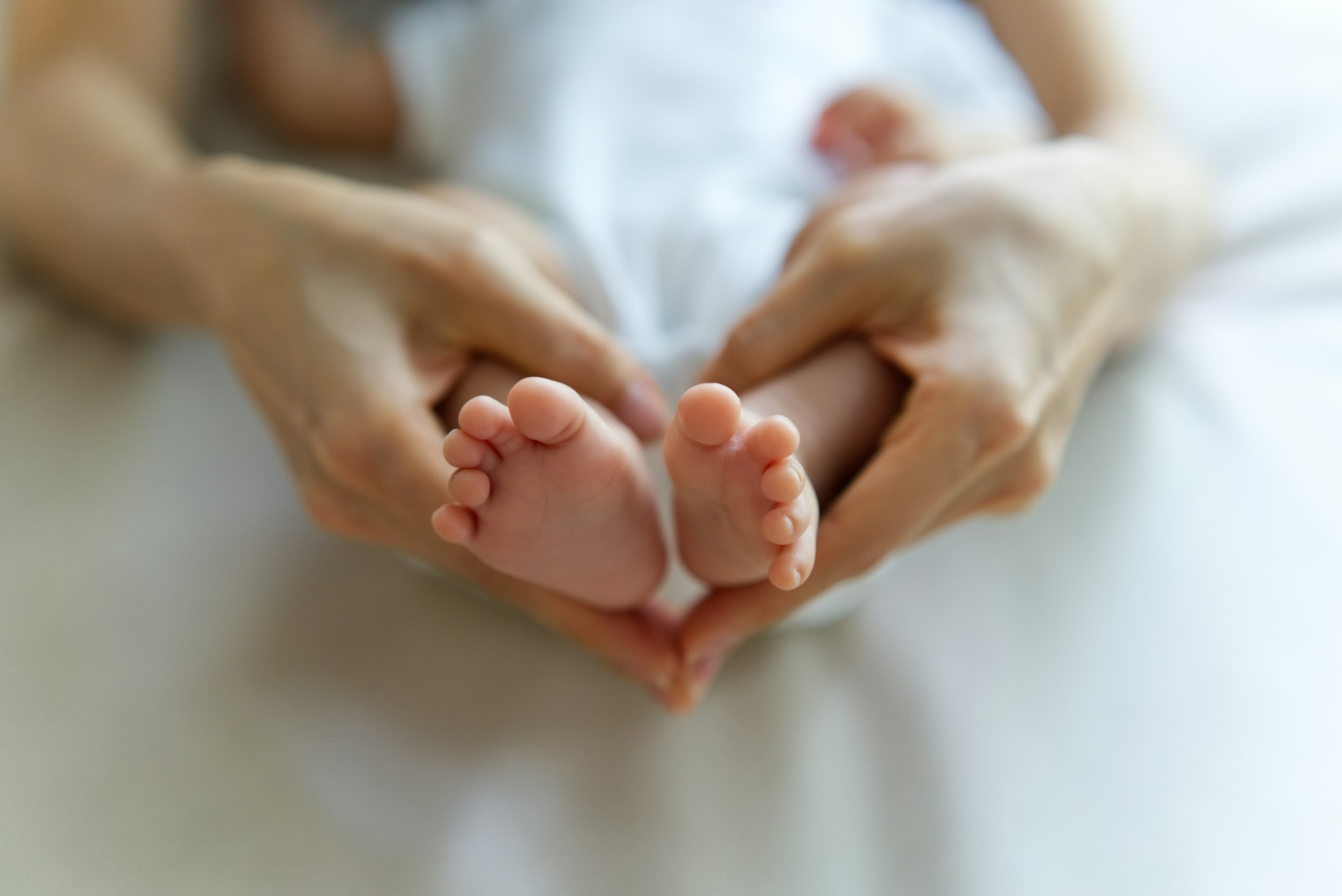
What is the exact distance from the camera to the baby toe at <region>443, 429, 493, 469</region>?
372mm

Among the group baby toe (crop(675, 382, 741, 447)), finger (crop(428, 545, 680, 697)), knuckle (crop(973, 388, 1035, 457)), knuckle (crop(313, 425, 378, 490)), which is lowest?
finger (crop(428, 545, 680, 697))

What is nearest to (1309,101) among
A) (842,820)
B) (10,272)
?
(842,820)

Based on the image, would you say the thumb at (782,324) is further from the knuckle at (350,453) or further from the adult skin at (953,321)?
the knuckle at (350,453)

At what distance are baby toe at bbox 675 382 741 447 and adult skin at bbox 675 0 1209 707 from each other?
0.11 metres

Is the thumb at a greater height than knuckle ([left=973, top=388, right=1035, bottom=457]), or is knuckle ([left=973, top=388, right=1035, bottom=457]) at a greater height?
the thumb

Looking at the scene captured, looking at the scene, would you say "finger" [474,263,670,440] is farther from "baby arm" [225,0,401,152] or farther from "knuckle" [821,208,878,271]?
"baby arm" [225,0,401,152]

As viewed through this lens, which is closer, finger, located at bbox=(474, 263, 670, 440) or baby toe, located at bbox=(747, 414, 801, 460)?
baby toe, located at bbox=(747, 414, 801, 460)

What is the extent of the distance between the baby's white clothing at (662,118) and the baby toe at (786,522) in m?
0.21

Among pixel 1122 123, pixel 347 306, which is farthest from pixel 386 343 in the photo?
pixel 1122 123

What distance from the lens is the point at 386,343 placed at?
502 millimetres

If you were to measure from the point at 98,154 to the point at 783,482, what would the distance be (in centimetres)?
56

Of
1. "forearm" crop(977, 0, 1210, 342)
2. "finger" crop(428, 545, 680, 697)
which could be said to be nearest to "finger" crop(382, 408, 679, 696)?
"finger" crop(428, 545, 680, 697)

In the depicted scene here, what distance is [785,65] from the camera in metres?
0.80

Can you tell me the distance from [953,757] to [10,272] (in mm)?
731
